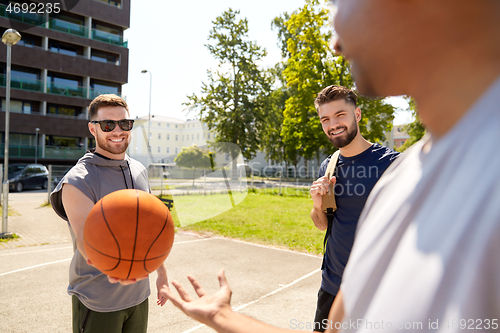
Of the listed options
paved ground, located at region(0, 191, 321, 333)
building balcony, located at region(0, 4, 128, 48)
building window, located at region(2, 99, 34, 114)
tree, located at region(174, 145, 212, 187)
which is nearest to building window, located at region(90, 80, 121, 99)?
building balcony, located at region(0, 4, 128, 48)

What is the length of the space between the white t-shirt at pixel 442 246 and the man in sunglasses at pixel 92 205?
72.9 inches

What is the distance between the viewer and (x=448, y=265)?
54 cm

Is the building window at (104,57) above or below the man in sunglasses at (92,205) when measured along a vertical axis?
above

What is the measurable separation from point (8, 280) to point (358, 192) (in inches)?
234

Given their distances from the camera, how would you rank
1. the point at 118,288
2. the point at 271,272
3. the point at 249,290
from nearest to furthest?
1. the point at 118,288
2. the point at 249,290
3. the point at 271,272

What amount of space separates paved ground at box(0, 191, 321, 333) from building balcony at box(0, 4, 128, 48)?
93.6ft

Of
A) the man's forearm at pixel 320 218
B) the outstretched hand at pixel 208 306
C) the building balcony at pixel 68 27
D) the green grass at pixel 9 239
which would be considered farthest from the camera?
the building balcony at pixel 68 27

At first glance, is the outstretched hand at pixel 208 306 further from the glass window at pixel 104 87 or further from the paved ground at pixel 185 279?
the glass window at pixel 104 87

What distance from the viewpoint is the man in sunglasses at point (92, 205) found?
2229mm

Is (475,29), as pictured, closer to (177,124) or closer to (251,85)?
(251,85)

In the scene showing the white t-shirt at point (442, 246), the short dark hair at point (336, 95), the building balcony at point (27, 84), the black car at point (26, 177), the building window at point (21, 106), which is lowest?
the black car at point (26, 177)

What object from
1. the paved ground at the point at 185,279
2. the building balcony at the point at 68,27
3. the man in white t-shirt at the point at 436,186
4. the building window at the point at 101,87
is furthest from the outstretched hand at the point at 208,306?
the building balcony at the point at 68,27

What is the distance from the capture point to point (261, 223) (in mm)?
11078

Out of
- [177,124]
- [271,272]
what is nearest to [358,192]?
[271,272]
